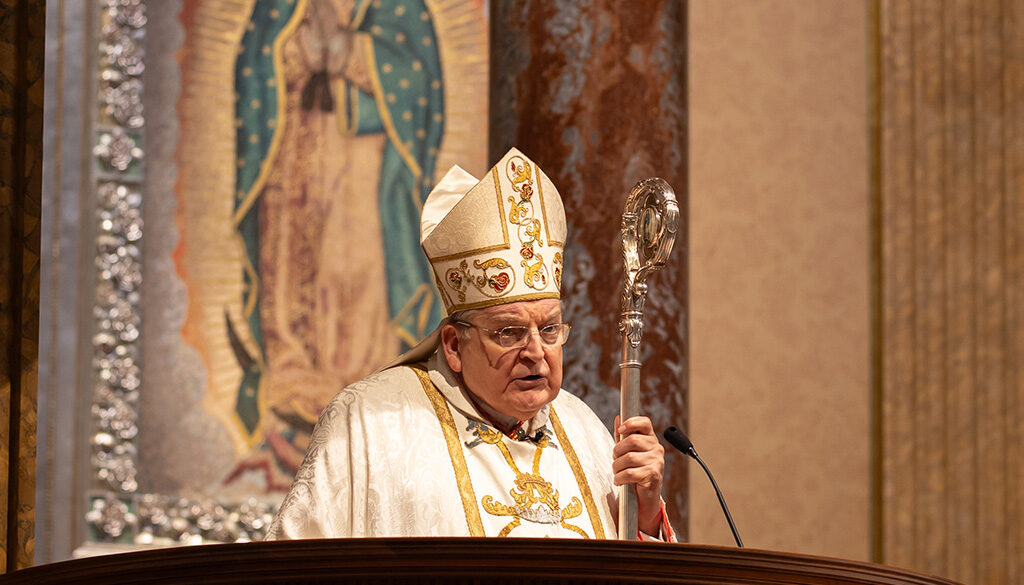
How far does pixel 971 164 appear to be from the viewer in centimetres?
572

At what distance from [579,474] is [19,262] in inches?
54.8

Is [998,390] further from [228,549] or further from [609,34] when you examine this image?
[228,549]

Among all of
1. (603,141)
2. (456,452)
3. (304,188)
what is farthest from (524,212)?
(304,188)

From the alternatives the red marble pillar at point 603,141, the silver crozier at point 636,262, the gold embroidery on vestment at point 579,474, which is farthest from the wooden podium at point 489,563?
the red marble pillar at point 603,141

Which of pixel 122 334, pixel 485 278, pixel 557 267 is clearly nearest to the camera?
pixel 485 278

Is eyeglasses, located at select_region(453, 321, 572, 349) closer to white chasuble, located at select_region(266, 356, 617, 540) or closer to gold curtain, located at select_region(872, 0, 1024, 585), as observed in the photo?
white chasuble, located at select_region(266, 356, 617, 540)

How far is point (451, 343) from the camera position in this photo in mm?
3246

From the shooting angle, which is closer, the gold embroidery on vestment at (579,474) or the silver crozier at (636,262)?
the silver crozier at (636,262)

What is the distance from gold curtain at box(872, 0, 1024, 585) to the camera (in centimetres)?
551

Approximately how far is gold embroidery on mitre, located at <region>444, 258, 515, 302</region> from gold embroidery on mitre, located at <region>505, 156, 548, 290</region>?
7cm

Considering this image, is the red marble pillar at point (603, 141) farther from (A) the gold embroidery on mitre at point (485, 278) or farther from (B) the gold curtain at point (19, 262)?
(B) the gold curtain at point (19, 262)

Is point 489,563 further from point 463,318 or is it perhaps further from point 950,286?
point 950,286

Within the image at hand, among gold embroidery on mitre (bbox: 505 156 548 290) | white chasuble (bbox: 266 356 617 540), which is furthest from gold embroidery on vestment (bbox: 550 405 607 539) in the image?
gold embroidery on mitre (bbox: 505 156 548 290)

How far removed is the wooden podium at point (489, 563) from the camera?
184 centimetres
